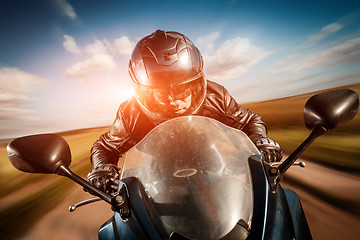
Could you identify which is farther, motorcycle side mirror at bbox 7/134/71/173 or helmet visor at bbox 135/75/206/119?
helmet visor at bbox 135/75/206/119

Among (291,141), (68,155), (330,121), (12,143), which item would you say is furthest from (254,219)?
(291,141)

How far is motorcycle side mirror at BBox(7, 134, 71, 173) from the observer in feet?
2.60

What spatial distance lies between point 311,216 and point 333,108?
1.56 metres

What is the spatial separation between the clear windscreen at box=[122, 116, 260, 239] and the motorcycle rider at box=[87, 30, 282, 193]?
25.4 inches

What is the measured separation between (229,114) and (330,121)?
1.85m

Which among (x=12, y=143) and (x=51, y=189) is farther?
(x=51, y=189)

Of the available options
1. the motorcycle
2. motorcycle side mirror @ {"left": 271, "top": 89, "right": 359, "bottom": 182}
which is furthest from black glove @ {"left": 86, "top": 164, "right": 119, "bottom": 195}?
motorcycle side mirror @ {"left": 271, "top": 89, "right": 359, "bottom": 182}

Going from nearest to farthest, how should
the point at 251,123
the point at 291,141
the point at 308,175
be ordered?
the point at 251,123, the point at 308,175, the point at 291,141

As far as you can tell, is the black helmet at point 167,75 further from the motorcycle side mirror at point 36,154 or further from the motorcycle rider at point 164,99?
the motorcycle side mirror at point 36,154

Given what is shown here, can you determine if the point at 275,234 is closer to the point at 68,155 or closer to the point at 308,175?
the point at 68,155

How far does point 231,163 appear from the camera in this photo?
0.77 metres

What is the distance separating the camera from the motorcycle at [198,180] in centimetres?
64

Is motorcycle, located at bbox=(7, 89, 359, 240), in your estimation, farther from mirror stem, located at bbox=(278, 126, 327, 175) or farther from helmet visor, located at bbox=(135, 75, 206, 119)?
helmet visor, located at bbox=(135, 75, 206, 119)

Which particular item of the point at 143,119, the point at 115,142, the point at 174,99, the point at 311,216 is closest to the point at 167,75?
the point at 174,99
